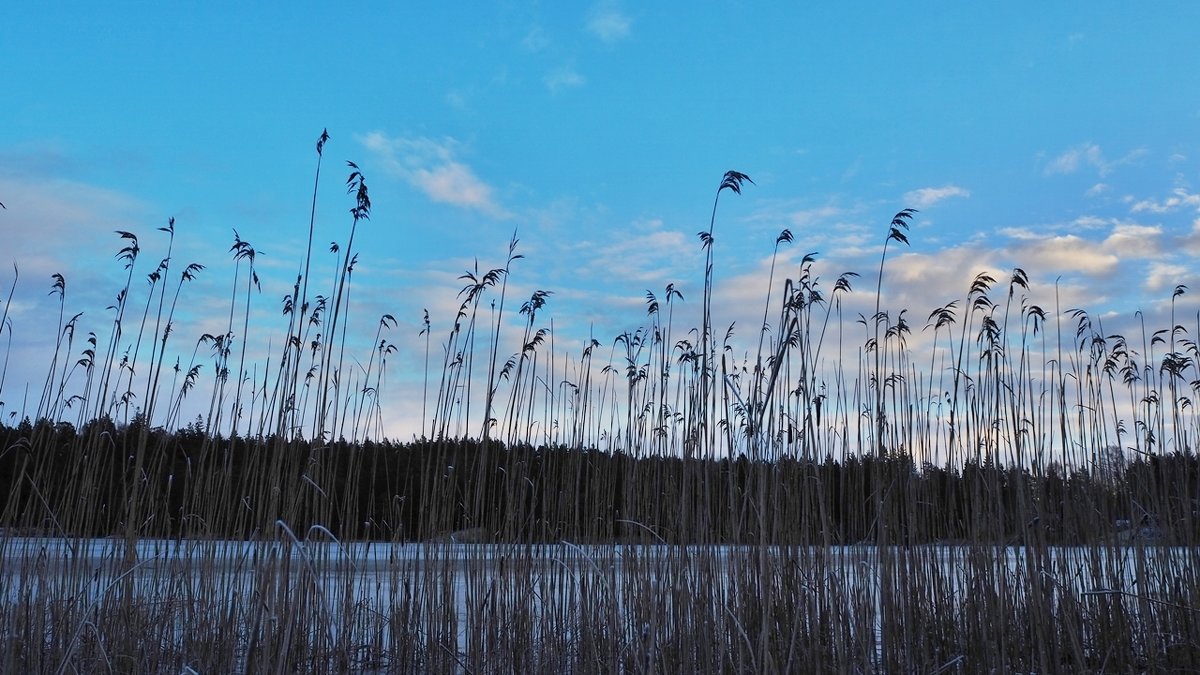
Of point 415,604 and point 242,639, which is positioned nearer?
point 415,604

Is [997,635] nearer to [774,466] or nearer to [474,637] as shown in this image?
[774,466]

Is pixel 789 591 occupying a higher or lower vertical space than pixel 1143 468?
lower

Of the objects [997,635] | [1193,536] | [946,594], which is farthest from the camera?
[946,594]

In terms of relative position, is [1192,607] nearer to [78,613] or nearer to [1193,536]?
[1193,536]

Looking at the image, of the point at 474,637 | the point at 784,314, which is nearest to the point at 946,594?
the point at 474,637

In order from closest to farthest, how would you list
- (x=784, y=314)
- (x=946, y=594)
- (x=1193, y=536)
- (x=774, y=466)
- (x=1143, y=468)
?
1. (x=784, y=314)
2. (x=774, y=466)
3. (x=1193, y=536)
4. (x=946, y=594)
5. (x=1143, y=468)

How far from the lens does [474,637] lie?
12.0ft

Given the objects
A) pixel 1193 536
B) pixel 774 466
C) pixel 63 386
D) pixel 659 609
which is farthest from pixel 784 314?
pixel 63 386

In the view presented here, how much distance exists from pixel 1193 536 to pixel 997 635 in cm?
124

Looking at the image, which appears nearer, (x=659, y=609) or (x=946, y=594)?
(x=659, y=609)

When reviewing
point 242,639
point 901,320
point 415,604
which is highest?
point 901,320

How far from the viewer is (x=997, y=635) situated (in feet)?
12.2

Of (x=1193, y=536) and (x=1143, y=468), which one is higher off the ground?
(x=1143, y=468)

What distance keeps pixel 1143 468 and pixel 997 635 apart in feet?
5.79
